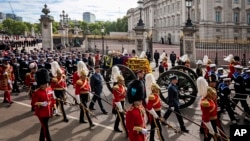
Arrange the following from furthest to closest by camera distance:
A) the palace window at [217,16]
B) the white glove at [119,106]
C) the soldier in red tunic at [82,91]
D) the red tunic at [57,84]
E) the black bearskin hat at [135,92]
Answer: the palace window at [217,16] < the red tunic at [57,84] < the soldier in red tunic at [82,91] < the white glove at [119,106] < the black bearskin hat at [135,92]

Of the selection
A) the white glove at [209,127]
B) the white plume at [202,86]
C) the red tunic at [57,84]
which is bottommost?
the white glove at [209,127]

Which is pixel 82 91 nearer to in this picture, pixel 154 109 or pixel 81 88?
pixel 81 88

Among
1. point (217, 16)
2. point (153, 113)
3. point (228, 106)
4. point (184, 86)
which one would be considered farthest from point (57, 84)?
point (217, 16)

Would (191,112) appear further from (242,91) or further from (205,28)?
(205,28)

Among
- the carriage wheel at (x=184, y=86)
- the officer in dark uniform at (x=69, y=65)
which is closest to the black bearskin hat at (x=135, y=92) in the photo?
the carriage wheel at (x=184, y=86)

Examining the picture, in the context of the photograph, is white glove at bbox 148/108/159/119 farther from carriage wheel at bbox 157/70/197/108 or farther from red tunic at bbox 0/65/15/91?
red tunic at bbox 0/65/15/91

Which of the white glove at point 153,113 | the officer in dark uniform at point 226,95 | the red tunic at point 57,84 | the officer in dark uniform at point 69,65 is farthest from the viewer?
the officer in dark uniform at point 69,65

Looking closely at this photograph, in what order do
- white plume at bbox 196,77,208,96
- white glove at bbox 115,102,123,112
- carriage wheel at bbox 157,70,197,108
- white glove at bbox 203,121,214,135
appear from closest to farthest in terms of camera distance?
white glove at bbox 203,121,214,135
white plume at bbox 196,77,208,96
white glove at bbox 115,102,123,112
carriage wheel at bbox 157,70,197,108

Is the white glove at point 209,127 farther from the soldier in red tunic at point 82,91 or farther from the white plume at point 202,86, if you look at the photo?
the soldier in red tunic at point 82,91

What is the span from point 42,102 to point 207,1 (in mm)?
48274

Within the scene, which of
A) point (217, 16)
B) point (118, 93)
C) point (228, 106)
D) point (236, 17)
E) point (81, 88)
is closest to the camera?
point (118, 93)

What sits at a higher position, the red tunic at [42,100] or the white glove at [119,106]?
the red tunic at [42,100]

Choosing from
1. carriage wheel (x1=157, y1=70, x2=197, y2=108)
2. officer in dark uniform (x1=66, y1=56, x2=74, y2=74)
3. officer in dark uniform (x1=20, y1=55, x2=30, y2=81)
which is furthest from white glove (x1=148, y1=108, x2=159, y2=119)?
officer in dark uniform (x1=66, y1=56, x2=74, y2=74)

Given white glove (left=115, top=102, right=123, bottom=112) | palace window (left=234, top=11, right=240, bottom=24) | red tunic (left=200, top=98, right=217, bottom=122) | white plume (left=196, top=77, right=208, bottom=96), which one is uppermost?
palace window (left=234, top=11, right=240, bottom=24)
